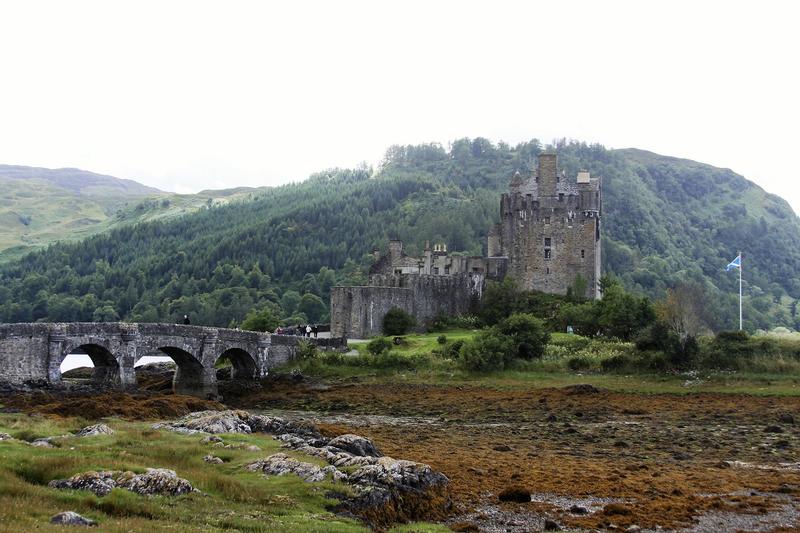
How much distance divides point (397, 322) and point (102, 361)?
→ 23026 millimetres

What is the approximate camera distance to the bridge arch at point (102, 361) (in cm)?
4656

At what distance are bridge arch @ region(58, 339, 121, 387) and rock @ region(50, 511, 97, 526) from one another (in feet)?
104

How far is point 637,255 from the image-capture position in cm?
14900

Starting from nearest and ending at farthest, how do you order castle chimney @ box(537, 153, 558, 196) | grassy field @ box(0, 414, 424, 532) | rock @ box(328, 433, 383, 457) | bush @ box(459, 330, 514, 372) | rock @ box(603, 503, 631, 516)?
grassy field @ box(0, 414, 424, 532)
rock @ box(603, 503, 631, 516)
rock @ box(328, 433, 383, 457)
bush @ box(459, 330, 514, 372)
castle chimney @ box(537, 153, 558, 196)

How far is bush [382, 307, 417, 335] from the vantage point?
66.3 meters

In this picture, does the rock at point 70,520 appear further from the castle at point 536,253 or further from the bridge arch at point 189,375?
the castle at point 536,253

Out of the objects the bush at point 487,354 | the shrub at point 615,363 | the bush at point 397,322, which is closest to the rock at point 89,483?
the bush at point 487,354

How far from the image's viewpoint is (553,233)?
72938 millimetres

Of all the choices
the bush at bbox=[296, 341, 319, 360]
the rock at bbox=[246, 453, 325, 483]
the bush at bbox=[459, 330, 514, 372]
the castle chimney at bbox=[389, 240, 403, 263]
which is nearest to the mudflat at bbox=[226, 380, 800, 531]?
the rock at bbox=[246, 453, 325, 483]

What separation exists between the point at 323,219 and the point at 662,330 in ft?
358

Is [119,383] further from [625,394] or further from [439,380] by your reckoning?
[625,394]

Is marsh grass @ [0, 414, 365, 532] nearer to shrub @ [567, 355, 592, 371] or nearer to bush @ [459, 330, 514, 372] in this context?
bush @ [459, 330, 514, 372]

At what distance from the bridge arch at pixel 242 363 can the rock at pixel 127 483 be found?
121 ft

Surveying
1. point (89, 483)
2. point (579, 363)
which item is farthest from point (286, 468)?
point (579, 363)
